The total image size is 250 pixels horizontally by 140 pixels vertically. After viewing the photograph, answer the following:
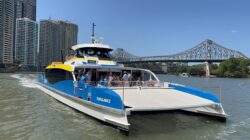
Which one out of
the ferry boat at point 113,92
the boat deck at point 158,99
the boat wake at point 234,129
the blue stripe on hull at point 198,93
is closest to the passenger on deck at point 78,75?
the ferry boat at point 113,92

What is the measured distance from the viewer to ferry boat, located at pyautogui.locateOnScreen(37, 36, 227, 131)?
9234 mm

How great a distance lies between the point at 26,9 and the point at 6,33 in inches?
2065

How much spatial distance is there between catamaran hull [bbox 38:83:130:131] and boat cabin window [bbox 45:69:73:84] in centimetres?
77

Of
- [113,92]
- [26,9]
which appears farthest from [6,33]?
[113,92]

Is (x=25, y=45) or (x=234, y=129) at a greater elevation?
(x=25, y=45)

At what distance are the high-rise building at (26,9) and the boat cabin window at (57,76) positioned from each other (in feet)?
454

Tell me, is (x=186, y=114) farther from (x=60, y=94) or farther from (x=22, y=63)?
(x=22, y=63)

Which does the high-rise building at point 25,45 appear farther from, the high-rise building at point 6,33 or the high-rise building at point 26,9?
the high-rise building at point 26,9

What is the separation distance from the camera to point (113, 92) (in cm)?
934

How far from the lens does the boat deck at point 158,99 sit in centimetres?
934

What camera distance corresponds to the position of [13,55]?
394 ft

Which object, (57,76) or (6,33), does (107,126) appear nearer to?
(57,76)

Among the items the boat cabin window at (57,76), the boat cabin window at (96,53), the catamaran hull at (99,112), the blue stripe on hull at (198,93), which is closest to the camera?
the catamaran hull at (99,112)

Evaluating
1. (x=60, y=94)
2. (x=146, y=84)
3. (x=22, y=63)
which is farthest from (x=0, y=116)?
(x=22, y=63)
